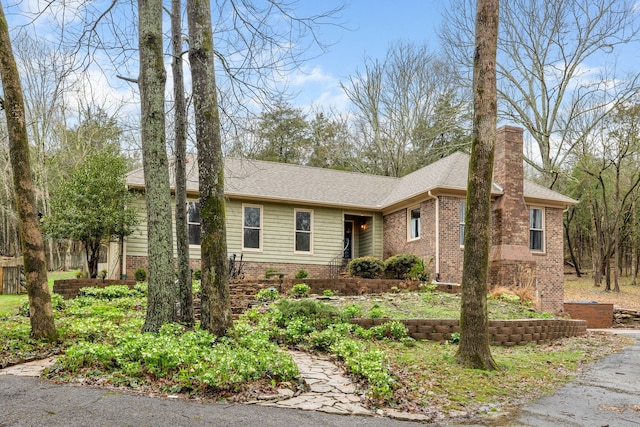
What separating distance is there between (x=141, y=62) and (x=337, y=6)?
2.92 metres

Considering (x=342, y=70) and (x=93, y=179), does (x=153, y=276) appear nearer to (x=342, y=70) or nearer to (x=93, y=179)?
(x=93, y=179)

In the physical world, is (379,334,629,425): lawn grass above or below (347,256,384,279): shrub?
below

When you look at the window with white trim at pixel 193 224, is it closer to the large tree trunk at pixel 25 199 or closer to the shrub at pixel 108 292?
the shrub at pixel 108 292

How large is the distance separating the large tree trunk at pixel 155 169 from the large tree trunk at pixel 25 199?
131 cm

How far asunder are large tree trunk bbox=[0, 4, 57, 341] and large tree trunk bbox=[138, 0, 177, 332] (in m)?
1.31

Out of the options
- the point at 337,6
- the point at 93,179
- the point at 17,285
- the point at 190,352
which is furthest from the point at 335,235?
the point at 190,352

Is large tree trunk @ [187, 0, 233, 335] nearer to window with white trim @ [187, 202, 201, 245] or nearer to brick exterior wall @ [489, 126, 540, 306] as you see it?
window with white trim @ [187, 202, 201, 245]

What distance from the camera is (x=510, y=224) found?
16.9m

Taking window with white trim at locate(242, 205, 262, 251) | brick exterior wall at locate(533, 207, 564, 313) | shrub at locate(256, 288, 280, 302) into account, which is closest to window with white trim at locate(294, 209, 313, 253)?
window with white trim at locate(242, 205, 262, 251)

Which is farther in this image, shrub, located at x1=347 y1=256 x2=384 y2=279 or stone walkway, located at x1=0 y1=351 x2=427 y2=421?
shrub, located at x1=347 y1=256 x2=384 y2=279

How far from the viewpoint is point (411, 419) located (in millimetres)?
4715

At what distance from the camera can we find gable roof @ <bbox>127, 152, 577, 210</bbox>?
56.5 feet

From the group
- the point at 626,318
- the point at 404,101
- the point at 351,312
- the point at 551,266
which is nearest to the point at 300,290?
the point at 351,312

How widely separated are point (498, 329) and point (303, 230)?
9.79 meters
